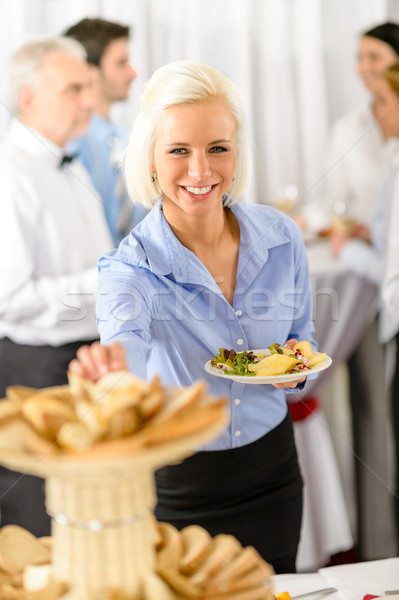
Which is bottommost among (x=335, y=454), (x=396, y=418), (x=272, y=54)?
(x=335, y=454)

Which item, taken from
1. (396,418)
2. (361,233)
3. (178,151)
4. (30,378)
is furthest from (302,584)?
(361,233)

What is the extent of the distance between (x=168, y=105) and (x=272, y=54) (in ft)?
9.24

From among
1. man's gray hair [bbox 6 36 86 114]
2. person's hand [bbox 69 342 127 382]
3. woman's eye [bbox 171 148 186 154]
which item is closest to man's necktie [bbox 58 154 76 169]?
man's gray hair [bbox 6 36 86 114]

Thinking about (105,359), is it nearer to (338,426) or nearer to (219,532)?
(219,532)

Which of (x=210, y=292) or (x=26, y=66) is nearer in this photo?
(x=210, y=292)

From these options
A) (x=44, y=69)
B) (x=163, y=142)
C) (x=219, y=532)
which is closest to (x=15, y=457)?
(x=163, y=142)

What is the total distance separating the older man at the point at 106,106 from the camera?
8.77 ft

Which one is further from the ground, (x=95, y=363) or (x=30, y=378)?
(x=95, y=363)

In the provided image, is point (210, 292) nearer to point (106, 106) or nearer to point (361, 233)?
point (361, 233)

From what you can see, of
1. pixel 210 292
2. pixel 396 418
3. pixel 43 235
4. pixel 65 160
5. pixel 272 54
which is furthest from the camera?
pixel 272 54

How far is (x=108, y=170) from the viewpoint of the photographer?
272 cm

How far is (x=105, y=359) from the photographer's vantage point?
807mm

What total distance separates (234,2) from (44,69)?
1674 millimetres

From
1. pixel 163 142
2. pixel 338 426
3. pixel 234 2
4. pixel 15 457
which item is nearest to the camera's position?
pixel 15 457
